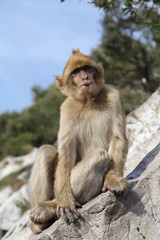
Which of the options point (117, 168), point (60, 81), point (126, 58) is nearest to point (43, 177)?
point (117, 168)

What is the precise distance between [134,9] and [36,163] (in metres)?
4.68

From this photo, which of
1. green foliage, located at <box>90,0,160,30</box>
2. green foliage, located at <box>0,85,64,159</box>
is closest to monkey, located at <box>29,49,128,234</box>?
green foliage, located at <box>90,0,160,30</box>

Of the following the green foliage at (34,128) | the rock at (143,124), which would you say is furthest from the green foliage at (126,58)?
the rock at (143,124)

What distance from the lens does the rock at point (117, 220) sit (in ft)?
16.5

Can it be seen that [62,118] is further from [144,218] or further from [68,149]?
[144,218]

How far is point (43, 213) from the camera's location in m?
5.41

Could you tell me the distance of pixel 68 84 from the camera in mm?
6398

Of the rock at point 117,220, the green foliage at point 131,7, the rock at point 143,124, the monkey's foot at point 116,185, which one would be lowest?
the rock at point 117,220

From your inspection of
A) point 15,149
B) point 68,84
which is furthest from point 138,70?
point 68,84

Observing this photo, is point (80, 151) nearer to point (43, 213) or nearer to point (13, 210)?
point (43, 213)

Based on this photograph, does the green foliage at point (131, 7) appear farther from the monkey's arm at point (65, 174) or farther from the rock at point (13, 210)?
the rock at point (13, 210)

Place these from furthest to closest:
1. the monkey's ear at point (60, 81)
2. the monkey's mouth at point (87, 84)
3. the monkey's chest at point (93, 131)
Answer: the monkey's ear at point (60, 81) < the monkey's mouth at point (87, 84) < the monkey's chest at point (93, 131)

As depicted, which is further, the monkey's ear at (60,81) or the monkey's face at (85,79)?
the monkey's ear at (60,81)

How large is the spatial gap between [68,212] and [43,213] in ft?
1.45
